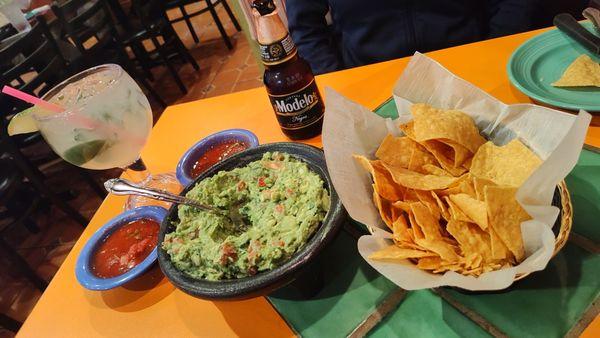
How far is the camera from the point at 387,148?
866 mm

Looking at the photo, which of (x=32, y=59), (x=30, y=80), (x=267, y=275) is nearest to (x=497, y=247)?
(x=267, y=275)

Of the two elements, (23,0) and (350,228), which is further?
(23,0)

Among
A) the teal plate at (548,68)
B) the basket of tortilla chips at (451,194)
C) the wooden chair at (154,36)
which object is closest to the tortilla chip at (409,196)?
the basket of tortilla chips at (451,194)

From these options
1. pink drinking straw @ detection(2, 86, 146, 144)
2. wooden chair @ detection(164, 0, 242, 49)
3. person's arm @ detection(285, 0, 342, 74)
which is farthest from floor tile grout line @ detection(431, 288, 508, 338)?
wooden chair @ detection(164, 0, 242, 49)

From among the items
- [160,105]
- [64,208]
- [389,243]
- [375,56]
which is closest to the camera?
[389,243]

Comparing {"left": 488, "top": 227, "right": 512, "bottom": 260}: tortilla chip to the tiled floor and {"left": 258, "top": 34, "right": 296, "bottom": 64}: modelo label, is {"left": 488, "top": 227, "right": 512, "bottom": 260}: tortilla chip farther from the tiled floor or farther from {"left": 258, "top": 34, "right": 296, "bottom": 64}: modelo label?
the tiled floor

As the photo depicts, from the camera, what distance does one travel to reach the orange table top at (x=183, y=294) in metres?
0.90

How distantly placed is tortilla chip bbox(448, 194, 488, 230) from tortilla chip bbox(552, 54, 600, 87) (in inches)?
22.3

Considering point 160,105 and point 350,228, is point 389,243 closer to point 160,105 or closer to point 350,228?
point 350,228

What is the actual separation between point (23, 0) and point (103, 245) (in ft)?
14.5

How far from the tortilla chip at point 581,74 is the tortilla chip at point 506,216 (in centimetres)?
54

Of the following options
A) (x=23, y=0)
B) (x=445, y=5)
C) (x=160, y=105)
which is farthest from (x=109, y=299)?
(x=23, y=0)

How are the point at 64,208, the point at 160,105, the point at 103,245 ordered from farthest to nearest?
the point at 160,105
the point at 64,208
the point at 103,245

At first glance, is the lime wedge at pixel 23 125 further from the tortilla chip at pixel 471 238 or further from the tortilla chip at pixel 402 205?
the tortilla chip at pixel 471 238
